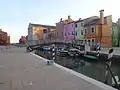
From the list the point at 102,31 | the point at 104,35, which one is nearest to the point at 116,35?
the point at 104,35

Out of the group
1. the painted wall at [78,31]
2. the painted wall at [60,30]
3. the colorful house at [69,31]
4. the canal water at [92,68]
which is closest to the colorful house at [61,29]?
the painted wall at [60,30]

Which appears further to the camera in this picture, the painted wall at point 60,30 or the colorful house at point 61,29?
the painted wall at point 60,30

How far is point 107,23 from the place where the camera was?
Answer: 5844cm

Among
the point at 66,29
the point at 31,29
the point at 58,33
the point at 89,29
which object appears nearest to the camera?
the point at 89,29

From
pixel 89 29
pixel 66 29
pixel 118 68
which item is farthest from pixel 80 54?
pixel 66 29

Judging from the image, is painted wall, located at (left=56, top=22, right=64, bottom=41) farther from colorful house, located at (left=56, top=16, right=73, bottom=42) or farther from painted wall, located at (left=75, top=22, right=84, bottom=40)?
painted wall, located at (left=75, top=22, right=84, bottom=40)

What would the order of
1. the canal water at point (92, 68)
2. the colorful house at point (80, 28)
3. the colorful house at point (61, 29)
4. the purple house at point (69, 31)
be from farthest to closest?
the colorful house at point (61, 29), the purple house at point (69, 31), the colorful house at point (80, 28), the canal water at point (92, 68)

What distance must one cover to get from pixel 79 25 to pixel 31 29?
5584cm

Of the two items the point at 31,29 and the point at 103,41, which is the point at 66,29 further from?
the point at 31,29

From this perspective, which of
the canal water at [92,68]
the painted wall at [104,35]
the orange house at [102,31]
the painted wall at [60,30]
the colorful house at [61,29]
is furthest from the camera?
the painted wall at [60,30]

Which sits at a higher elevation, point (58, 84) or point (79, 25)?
point (79, 25)

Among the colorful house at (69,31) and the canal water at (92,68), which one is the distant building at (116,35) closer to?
the colorful house at (69,31)

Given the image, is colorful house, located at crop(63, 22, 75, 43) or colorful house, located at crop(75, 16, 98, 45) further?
colorful house, located at crop(63, 22, 75, 43)

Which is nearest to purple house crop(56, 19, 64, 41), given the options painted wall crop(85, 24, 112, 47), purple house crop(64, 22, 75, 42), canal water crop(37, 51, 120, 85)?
purple house crop(64, 22, 75, 42)
